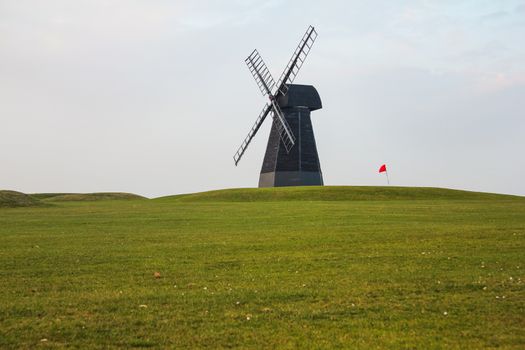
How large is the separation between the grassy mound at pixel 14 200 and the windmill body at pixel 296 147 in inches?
1085

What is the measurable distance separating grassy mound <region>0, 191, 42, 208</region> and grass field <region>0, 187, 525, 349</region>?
27.6 m

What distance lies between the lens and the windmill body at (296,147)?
224ft

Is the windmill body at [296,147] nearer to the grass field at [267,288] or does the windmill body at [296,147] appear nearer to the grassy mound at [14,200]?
the grassy mound at [14,200]

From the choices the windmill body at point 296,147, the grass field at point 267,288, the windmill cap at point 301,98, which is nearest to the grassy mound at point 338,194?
the windmill body at point 296,147

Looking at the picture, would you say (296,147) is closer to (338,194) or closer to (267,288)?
(338,194)

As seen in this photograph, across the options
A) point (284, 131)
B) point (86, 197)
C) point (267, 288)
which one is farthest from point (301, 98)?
point (267, 288)

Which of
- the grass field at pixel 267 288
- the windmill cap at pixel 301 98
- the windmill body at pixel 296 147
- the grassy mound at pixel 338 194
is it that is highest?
the windmill cap at pixel 301 98

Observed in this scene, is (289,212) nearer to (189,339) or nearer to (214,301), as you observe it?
(214,301)

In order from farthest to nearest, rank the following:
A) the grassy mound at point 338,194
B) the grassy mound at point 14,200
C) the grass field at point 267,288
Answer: the grassy mound at point 338,194 → the grassy mound at point 14,200 → the grass field at point 267,288

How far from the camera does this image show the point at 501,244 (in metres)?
20.5

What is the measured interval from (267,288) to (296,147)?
55262 mm

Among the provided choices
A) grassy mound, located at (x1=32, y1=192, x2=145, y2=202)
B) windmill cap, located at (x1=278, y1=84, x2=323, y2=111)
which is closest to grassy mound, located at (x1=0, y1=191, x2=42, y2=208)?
grassy mound, located at (x1=32, y1=192, x2=145, y2=202)

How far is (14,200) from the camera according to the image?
173ft

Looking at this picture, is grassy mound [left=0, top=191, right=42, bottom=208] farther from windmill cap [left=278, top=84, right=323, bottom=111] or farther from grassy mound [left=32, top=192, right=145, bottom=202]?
windmill cap [left=278, top=84, right=323, bottom=111]
